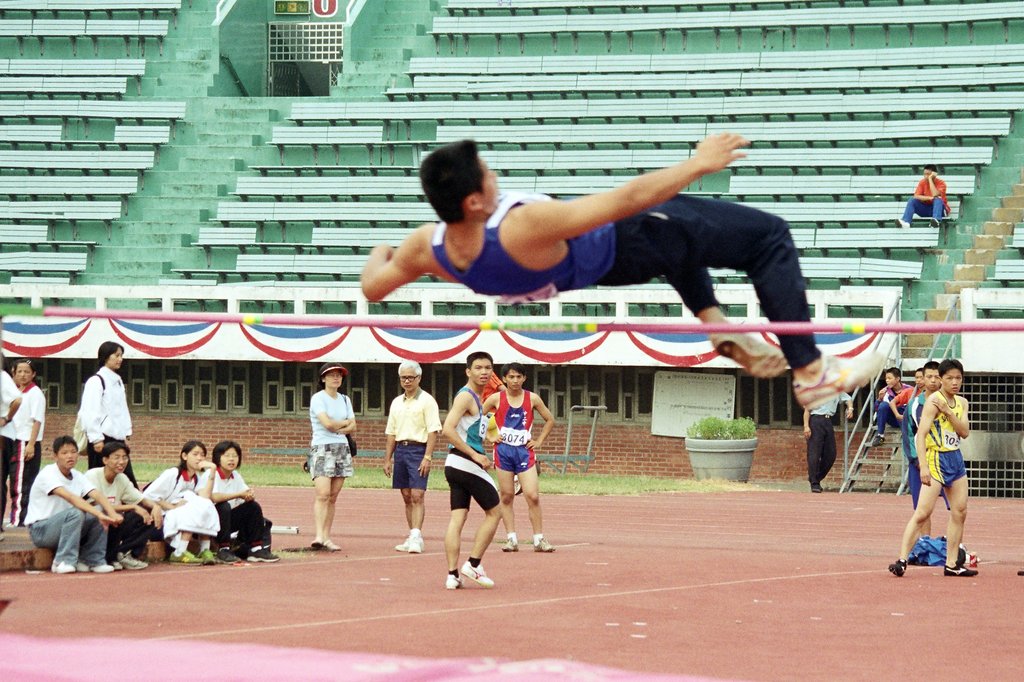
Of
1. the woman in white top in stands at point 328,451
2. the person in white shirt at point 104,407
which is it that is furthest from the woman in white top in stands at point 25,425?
the woman in white top in stands at point 328,451

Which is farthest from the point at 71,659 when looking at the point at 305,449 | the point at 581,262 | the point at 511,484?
the point at 305,449

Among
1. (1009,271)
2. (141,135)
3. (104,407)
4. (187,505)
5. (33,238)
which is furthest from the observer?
(141,135)

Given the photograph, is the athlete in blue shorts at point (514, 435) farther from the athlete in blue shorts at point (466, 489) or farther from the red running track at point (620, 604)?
the athlete in blue shorts at point (466, 489)

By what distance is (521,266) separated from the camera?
4867 mm

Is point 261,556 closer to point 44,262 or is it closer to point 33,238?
point 44,262

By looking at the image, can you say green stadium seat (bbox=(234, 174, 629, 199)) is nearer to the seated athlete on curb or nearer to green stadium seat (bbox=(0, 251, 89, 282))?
green stadium seat (bbox=(0, 251, 89, 282))

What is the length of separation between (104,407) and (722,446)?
9727 mm

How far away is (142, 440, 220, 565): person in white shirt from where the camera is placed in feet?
38.4

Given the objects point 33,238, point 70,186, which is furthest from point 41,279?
point 70,186

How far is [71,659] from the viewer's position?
6.54 meters

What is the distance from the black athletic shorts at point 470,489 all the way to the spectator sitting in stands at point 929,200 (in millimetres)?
10302

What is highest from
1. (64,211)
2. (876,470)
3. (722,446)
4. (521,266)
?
(64,211)

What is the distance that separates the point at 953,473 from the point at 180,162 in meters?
16.0

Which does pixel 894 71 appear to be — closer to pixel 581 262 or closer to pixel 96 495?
pixel 96 495
